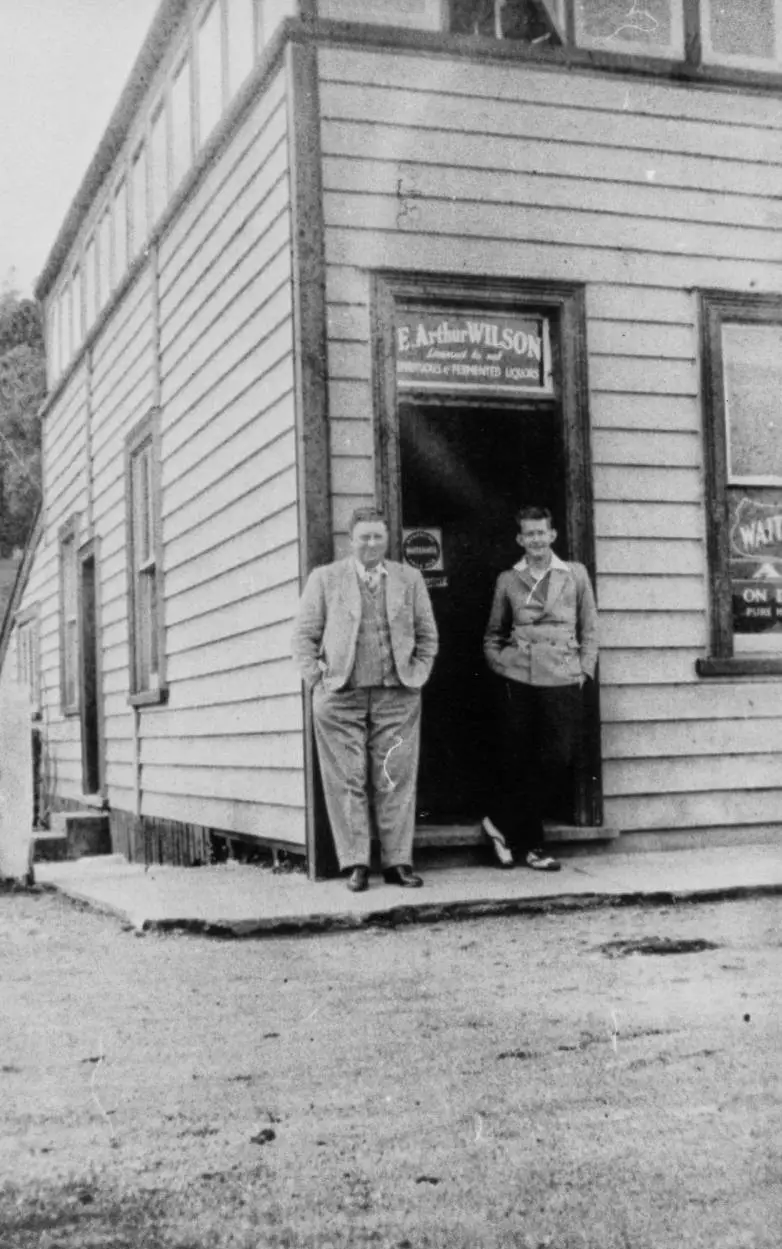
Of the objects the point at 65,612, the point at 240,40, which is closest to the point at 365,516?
the point at 240,40

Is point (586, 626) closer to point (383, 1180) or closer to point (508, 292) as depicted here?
point (508, 292)

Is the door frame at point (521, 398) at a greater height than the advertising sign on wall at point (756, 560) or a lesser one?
greater

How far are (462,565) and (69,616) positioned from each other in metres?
7.33

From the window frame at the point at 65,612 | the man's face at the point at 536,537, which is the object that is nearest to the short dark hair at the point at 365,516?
the man's face at the point at 536,537

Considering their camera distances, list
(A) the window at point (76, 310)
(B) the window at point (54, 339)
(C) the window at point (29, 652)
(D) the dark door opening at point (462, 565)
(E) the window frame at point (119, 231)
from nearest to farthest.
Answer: (D) the dark door opening at point (462, 565)
(E) the window frame at point (119, 231)
(A) the window at point (76, 310)
(B) the window at point (54, 339)
(C) the window at point (29, 652)

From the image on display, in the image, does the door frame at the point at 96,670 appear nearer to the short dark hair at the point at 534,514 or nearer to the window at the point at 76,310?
the window at the point at 76,310

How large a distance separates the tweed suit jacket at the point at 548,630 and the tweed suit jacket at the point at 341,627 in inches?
21.3

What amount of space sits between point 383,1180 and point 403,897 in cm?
363

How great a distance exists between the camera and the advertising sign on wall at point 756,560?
8.44 metres

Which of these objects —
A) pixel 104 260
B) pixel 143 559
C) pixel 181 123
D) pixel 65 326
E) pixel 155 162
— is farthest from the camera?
pixel 65 326

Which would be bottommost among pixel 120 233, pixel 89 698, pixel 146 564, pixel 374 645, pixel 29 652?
pixel 89 698

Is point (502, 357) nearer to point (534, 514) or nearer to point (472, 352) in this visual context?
point (472, 352)

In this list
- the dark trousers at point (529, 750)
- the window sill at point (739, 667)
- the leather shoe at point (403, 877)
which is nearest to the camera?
the leather shoe at point (403, 877)

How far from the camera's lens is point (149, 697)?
11492 millimetres
